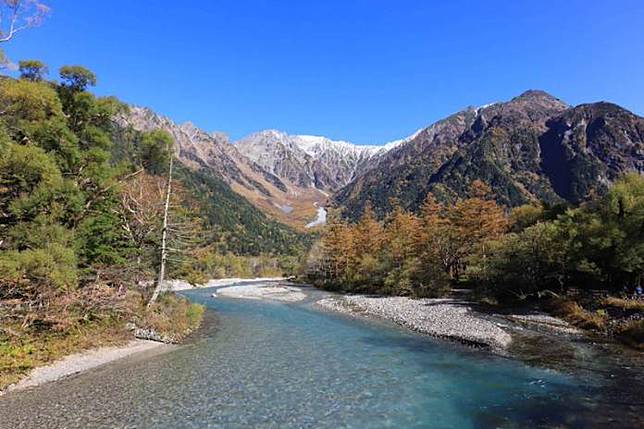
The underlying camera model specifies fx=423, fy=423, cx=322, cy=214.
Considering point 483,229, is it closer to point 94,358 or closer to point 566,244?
point 566,244

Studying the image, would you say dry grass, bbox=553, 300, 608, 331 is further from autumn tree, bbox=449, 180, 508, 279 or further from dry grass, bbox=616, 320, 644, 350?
autumn tree, bbox=449, 180, 508, 279

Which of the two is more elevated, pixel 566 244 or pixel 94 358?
pixel 566 244

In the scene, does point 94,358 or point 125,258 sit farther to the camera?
point 125,258

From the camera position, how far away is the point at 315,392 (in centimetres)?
1772

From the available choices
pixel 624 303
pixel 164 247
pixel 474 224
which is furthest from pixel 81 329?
pixel 474 224

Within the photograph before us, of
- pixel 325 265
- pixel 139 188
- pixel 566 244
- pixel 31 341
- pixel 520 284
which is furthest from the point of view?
pixel 325 265

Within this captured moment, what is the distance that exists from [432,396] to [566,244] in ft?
92.7

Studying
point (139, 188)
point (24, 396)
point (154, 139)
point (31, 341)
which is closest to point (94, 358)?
point (31, 341)

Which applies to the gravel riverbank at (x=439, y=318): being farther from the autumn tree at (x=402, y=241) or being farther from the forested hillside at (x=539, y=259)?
the autumn tree at (x=402, y=241)

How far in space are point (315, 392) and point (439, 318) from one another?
21.9 meters

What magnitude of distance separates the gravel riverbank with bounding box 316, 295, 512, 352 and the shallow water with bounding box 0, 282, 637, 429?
301cm

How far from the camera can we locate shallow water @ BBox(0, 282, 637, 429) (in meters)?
14.4

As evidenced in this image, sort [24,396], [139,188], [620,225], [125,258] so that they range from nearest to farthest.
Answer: [24,396]
[125,258]
[139,188]
[620,225]

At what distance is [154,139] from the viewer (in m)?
32.7
